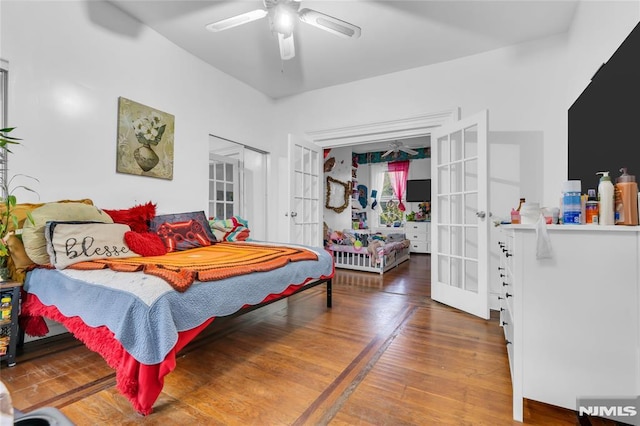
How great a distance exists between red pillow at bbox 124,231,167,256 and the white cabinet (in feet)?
19.9

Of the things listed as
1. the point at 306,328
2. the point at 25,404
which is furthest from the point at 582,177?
the point at 25,404

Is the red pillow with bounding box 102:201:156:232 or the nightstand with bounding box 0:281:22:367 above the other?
the red pillow with bounding box 102:201:156:232

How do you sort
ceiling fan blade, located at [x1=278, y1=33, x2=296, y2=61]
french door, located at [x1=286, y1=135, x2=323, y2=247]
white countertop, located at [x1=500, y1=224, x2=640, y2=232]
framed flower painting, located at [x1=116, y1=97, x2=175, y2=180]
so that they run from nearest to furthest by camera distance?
white countertop, located at [x1=500, y1=224, x2=640, y2=232] < ceiling fan blade, located at [x1=278, y1=33, x2=296, y2=61] < framed flower painting, located at [x1=116, y1=97, x2=175, y2=180] < french door, located at [x1=286, y1=135, x2=323, y2=247]

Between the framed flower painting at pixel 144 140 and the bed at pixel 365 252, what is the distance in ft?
9.83

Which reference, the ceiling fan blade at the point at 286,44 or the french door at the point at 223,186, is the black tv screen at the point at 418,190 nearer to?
the french door at the point at 223,186

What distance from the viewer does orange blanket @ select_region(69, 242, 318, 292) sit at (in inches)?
62.1

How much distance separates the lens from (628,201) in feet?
4.03

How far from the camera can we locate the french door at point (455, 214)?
2979 millimetres

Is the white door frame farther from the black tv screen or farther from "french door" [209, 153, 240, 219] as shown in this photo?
the black tv screen

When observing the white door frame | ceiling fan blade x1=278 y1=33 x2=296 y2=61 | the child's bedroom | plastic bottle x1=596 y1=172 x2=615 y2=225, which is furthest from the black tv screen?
plastic bottle x1=596 y1=172 x2=615 y2=225

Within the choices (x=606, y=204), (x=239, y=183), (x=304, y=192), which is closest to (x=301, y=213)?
(x=304, y=192)

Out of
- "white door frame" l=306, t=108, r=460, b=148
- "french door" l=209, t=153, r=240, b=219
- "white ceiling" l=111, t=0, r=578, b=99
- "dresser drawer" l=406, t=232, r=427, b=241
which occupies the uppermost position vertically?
"white ceiling" l=111, t=0, r=578, b=99

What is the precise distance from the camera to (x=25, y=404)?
A: 4.70 ft

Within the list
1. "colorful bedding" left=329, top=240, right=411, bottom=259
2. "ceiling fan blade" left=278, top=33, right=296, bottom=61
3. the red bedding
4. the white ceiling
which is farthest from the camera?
"colorful bedding" left=329, top=240, right=411, bottom=259
